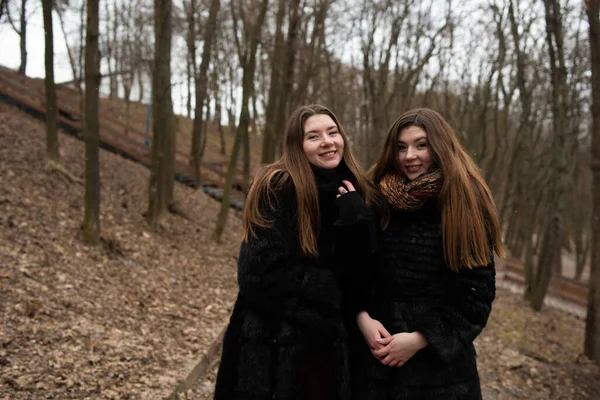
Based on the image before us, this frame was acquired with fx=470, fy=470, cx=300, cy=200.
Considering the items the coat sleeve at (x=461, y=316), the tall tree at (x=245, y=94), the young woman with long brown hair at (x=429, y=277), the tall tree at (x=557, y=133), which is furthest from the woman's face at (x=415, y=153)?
the tall tree at (x=245, y=94)

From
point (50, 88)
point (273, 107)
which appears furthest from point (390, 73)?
point (50, 88)

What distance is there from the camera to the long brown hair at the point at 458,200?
7.49 feet

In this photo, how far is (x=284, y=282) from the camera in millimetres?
2311

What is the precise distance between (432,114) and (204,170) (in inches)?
756

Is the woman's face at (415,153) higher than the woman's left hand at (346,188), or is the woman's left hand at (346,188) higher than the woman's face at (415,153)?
the woman's face at (415,153)

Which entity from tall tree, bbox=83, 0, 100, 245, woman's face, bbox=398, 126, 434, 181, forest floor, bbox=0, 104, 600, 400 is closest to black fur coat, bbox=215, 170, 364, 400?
woman's face, bbox=398, 126, 434, 181

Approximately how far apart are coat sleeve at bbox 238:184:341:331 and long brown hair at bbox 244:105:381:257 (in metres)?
0.06

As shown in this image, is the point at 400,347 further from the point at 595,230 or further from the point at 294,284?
the point at 595,230

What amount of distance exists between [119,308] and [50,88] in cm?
564

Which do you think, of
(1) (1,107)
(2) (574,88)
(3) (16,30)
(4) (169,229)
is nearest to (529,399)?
(4) (169,229)

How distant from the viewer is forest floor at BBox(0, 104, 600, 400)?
4.29 metres

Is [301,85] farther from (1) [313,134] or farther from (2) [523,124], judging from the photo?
(1) [313,134]

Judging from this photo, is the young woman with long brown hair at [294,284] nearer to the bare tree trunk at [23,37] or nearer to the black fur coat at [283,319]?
the black fur coat at [283,319]

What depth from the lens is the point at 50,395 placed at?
3.65 m
